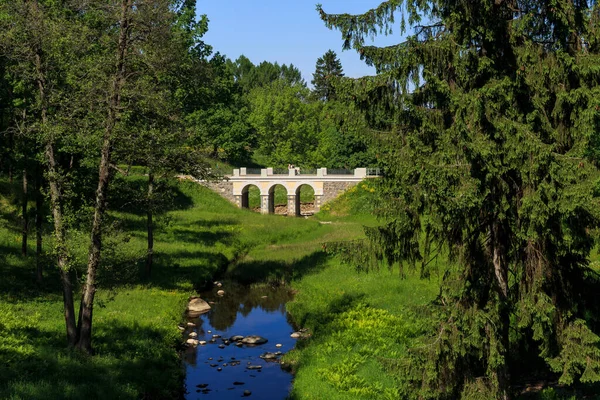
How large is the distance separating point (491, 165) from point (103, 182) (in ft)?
38.1

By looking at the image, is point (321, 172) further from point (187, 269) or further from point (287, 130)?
point (187, 269)

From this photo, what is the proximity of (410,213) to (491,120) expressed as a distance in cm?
283

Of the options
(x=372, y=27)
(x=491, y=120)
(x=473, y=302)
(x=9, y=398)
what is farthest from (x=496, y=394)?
(x=9, y=398)

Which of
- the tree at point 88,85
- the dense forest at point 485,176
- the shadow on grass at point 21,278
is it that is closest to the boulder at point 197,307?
the shadow on grass at point 21,278

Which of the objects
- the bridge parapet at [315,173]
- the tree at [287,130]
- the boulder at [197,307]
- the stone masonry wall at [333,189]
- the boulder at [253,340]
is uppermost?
the tree at [287,130]

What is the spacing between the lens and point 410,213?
12.6 m

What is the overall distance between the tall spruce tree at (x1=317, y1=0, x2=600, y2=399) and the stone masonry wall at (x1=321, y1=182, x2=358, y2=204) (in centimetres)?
4661

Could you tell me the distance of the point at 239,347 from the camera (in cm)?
2327

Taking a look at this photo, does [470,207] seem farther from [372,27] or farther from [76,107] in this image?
[76,107]

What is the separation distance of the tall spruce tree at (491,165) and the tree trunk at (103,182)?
24.4ft

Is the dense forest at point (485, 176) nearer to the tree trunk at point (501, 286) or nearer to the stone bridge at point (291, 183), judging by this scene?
the tree trunk at point (501, 286)

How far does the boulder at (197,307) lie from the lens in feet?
89.4

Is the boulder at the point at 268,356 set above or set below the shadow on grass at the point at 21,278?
below

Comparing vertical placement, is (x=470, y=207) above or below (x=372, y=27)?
below
